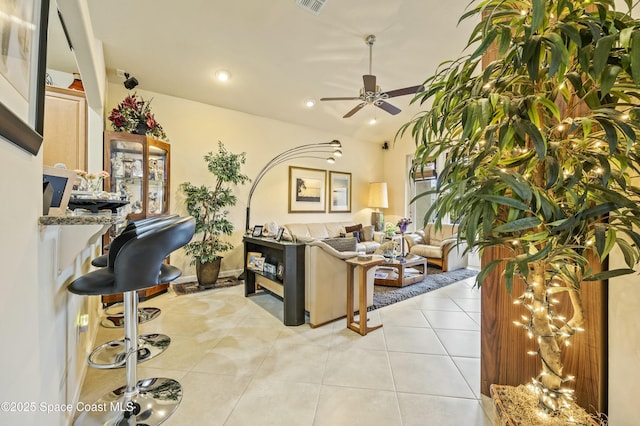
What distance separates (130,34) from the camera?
2.87m

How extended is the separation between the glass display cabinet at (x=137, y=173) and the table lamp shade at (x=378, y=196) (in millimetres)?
4639

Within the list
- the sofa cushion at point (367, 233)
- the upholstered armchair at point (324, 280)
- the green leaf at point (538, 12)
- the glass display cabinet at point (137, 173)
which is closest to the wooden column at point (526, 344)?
the green leaf at point (538, 12)

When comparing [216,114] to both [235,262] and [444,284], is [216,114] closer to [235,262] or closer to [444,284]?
[235,262]

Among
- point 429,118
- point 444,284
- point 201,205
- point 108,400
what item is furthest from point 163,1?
point 444,284

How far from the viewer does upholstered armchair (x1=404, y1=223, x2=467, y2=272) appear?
482cm

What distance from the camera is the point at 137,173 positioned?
328 cm

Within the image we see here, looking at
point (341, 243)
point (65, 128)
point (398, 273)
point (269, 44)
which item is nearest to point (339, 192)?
point (398, 273)

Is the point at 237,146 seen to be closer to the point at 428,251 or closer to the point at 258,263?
the point at 258,263

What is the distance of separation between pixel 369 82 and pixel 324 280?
2.34 meters

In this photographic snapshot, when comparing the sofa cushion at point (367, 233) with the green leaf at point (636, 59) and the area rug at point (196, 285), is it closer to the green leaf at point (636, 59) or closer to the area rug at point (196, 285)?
the area rug at point (196, 285)

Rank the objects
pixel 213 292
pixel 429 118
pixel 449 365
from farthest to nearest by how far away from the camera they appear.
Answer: pixel 213 292, pixel 449 365, pixel 429 118

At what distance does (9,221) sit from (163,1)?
2828 millimetres

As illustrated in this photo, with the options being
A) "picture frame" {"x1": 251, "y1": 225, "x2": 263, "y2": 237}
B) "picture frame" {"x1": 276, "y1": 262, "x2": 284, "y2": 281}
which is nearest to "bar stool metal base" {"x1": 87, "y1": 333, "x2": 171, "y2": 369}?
"picture frame" {"x1": 276, "y1": 262, "x2": 284, "y2": 281}

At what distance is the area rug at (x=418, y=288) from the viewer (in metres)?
3.36
